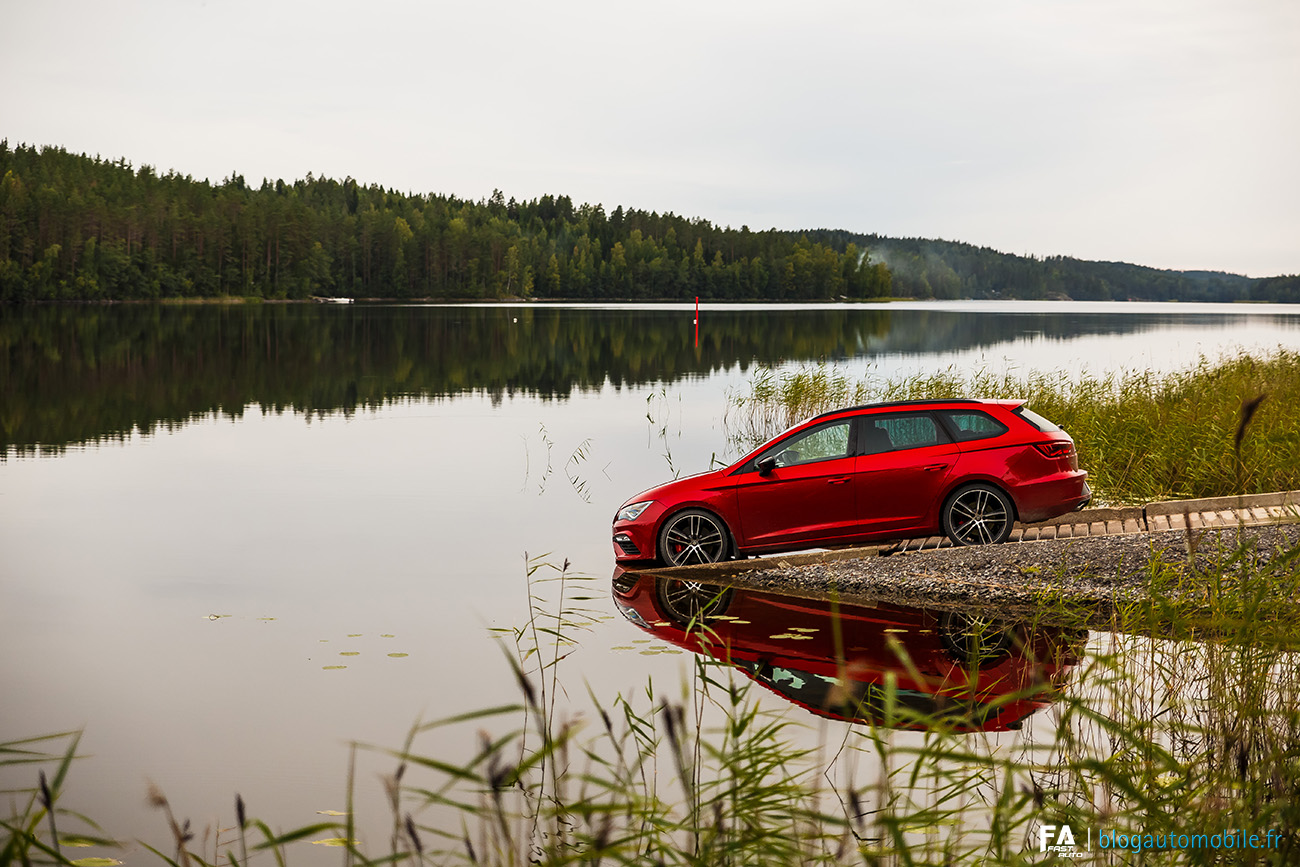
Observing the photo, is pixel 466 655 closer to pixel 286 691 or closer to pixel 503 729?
pixel 286 691

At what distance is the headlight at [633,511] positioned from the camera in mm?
13780

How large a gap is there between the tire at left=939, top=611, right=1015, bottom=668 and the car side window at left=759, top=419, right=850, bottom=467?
8.43 ft

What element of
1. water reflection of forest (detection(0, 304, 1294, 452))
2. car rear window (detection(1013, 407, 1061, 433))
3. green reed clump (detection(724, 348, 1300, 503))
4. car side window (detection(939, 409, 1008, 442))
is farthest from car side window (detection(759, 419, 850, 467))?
water reflection of forest (detection(0, 304, 1294, 452))

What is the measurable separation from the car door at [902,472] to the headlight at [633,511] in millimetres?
2479

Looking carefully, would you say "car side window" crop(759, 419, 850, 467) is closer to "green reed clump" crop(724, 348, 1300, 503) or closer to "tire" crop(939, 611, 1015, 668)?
"tire" crop(939, 611, 1015, 668)

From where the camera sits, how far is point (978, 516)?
42.4 ft

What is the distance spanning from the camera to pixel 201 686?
9.64m

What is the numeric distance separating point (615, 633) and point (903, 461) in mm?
3945

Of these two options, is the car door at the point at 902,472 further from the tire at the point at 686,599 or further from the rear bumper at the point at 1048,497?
the tire at the point at 686,599

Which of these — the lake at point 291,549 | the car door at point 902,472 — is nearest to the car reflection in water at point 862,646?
the lake at point 291,549

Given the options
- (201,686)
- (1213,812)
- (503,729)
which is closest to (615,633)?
(503,729)

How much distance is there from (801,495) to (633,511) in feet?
6.65

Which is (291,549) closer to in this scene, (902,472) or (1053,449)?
(902,472)

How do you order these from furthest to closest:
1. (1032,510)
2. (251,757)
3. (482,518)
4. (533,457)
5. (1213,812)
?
(533,457), (482,518), (1032,510), (251,757), (1213,812)
